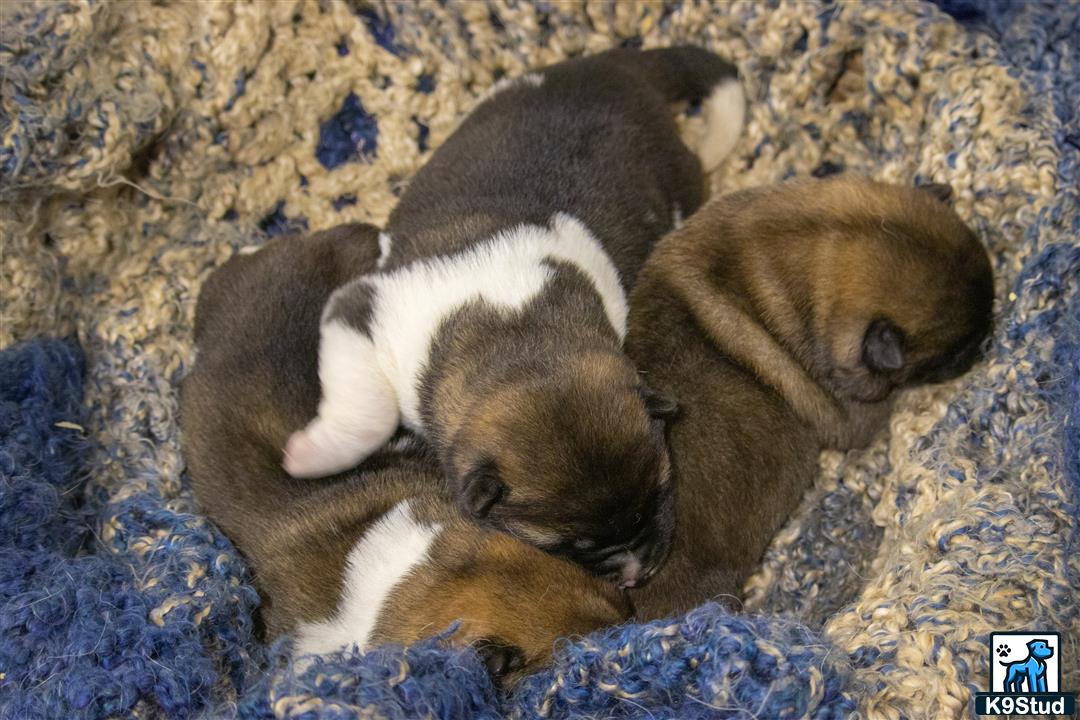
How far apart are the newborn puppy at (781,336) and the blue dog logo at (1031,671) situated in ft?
2.58

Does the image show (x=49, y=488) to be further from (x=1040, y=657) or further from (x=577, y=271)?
(x=1040, y=657)

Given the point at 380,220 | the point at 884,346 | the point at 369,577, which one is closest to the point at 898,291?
the point at 884,346

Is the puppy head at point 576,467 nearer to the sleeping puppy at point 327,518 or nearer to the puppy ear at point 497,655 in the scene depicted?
the sleeping puppy at point 327,518

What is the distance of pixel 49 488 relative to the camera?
2959 mm

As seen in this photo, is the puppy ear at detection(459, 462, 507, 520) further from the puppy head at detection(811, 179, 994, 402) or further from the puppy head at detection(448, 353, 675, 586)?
the puppy head at detection(811, 179, 994, 402)

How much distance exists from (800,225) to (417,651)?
1.72 m

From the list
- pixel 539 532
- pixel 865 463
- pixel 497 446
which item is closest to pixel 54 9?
pixel 497 446

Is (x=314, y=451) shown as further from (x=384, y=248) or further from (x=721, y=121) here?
(x=721, y=121)

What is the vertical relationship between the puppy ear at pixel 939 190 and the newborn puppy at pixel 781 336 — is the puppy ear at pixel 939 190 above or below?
above

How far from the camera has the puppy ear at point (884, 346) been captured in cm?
298

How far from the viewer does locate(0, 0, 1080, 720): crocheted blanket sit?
231 cm

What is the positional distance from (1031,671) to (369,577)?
1.61m

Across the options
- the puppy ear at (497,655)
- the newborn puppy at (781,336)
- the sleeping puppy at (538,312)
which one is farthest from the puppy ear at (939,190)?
the puppy ear at (497,655)

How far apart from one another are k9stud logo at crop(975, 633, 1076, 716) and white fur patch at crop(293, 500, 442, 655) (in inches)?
53.5
